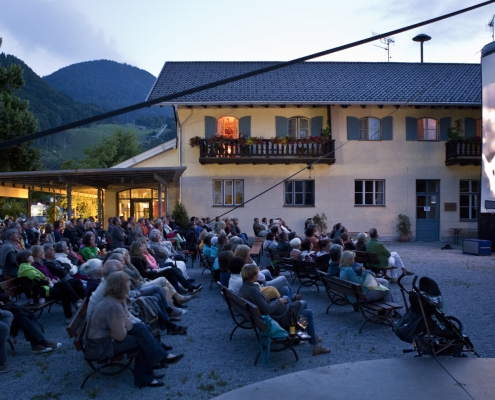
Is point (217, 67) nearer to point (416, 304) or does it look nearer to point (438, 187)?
point (438, 187)

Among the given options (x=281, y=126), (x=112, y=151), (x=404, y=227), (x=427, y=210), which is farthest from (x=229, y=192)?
(x=112, y=151)

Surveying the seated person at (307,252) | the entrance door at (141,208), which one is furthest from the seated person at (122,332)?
the entrance door at (141,208)

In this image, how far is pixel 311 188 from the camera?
1036 inches

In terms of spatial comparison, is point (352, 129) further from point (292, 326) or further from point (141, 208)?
point (292, 326)

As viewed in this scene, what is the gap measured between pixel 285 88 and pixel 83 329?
2313cm

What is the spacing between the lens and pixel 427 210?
2652 centimetres

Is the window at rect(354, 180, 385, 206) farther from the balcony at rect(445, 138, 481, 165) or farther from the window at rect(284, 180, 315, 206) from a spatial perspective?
the balcony at rect(445, 138, 481, 165)

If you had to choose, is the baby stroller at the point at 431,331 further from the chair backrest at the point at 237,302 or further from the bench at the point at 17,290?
the bench at the point at 17,290

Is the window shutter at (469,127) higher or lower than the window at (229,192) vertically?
higher

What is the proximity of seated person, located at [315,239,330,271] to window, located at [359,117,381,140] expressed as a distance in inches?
613

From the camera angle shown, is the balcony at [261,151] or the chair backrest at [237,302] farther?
the balcony at [261,151]

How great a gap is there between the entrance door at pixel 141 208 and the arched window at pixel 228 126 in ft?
18.1

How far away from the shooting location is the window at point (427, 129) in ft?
87.3

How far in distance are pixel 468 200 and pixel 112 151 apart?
156 ft
